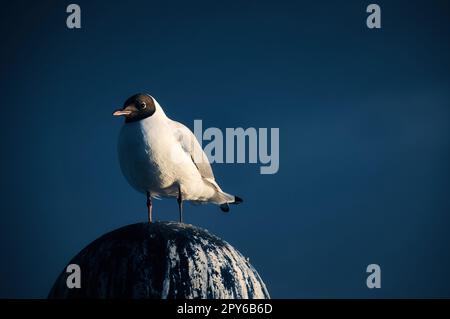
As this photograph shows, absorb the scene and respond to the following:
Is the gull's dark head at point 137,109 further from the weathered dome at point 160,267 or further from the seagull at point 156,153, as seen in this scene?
the weathered dome at point 160,267

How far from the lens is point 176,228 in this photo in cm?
875

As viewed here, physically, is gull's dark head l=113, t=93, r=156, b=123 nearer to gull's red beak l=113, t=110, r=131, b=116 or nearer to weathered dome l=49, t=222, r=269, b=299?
gull's red beak l=113, t=110, r=131, b=116

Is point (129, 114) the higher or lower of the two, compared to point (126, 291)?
higher

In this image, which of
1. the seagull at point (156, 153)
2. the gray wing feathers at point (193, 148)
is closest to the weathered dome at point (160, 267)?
the seagull at point (156, 153)

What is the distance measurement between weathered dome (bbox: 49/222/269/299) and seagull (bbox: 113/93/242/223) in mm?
1594

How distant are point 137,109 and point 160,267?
320 centimetres

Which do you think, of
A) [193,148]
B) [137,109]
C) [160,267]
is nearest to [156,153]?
[137,109]

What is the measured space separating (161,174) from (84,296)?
2575 mm

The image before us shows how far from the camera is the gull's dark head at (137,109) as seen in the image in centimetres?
1059

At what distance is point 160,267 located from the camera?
320 inches

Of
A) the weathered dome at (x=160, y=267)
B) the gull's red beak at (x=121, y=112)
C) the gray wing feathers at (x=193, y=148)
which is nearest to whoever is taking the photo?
the weathered dome at (x=160, y=267)

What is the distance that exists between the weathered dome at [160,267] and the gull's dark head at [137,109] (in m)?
2.28
